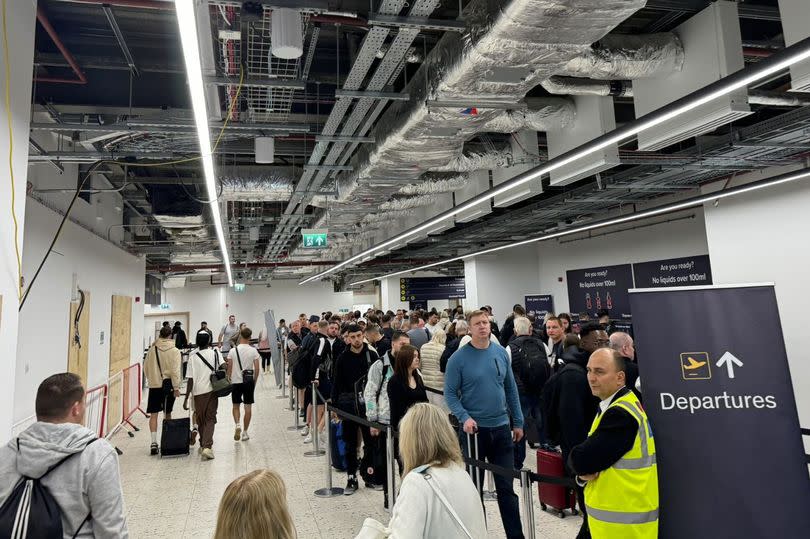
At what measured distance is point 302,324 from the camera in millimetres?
10250

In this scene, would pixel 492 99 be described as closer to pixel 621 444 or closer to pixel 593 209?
pixel 621 444

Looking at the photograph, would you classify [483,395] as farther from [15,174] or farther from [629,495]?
[15,174]

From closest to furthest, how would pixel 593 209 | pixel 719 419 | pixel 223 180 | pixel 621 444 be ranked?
1. pixel 621 444
2. pixel 719 419
3. pixel 223 180
4. pixel 593 209

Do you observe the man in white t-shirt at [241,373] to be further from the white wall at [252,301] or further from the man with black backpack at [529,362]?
the white wall at [252,301]

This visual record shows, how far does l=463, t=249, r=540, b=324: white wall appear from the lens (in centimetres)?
1402

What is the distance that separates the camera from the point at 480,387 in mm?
3615

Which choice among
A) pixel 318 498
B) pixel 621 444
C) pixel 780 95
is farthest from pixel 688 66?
pixel 318 498

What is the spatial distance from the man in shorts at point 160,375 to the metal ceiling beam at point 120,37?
3.77 m

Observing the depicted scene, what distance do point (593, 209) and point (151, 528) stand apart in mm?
8399

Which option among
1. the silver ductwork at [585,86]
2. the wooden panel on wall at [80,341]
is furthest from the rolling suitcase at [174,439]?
the silver ductwork at [585,86]

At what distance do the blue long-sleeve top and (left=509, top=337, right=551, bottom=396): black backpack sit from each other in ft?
5.40

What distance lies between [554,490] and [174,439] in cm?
493

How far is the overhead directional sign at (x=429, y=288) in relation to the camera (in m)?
18.8

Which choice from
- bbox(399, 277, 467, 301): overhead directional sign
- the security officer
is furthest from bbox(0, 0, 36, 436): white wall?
bbox(399, 277, 467, 301): overhead directional sign
